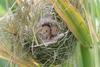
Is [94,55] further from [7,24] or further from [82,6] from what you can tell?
[7,24]

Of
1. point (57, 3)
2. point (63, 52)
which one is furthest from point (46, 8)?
point (63, 52)

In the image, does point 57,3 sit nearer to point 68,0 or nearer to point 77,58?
point 68,0

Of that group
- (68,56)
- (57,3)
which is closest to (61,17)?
(57,3)

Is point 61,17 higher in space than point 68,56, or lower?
higher

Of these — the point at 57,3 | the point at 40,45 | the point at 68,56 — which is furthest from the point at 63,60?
the point at 57,3

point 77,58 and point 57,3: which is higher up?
point 57,3

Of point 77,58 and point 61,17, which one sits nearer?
point 61,17
